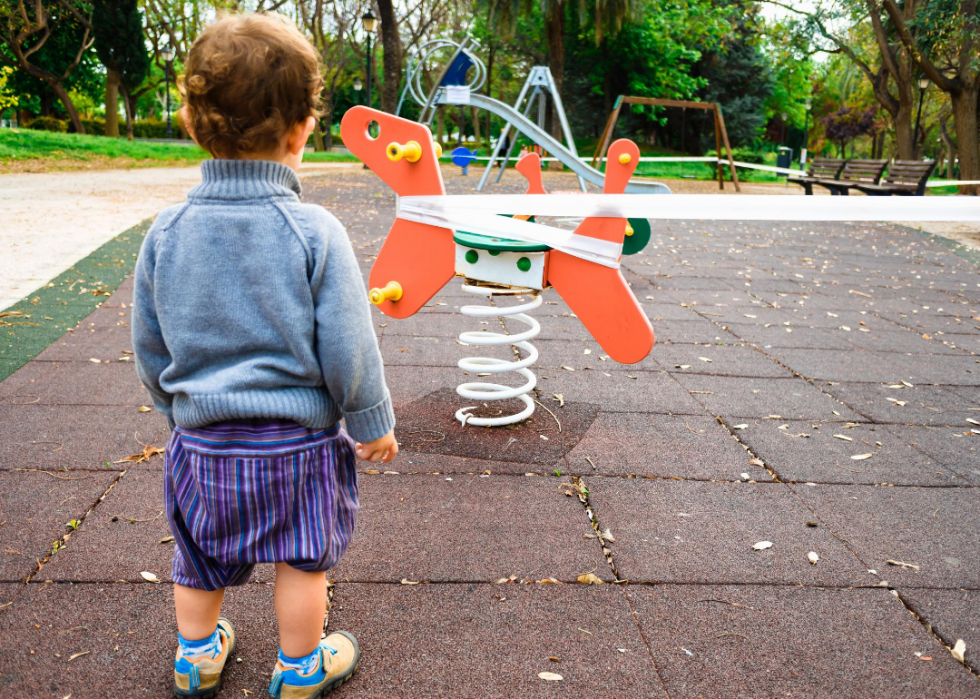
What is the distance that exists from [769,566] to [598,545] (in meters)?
0.52

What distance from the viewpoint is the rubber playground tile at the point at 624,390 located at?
390 cm

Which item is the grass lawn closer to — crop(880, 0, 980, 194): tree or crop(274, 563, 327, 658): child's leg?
crop(880, 0, 980, 194): tree

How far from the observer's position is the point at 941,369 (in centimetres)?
485

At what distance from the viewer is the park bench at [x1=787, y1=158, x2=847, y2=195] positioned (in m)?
16.7

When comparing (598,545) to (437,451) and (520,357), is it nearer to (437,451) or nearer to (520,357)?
(437,451)

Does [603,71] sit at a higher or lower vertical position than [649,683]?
higher

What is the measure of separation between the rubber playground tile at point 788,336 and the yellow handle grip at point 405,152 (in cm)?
303

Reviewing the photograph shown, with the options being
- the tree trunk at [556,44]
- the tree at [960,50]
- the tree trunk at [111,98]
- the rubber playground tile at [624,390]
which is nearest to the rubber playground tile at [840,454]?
the rubber playground tile at [624,390]

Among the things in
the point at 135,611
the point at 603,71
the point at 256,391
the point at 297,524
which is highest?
the point at 603,71

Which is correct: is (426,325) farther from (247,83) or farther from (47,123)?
(47,123)

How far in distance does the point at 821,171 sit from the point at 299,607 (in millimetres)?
19182

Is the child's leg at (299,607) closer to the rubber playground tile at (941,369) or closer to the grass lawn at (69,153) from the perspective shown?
the rubber playground tile at (941,369)

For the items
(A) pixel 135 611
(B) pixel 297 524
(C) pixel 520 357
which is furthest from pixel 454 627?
(C) pixel 520 357

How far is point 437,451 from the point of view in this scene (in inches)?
127
